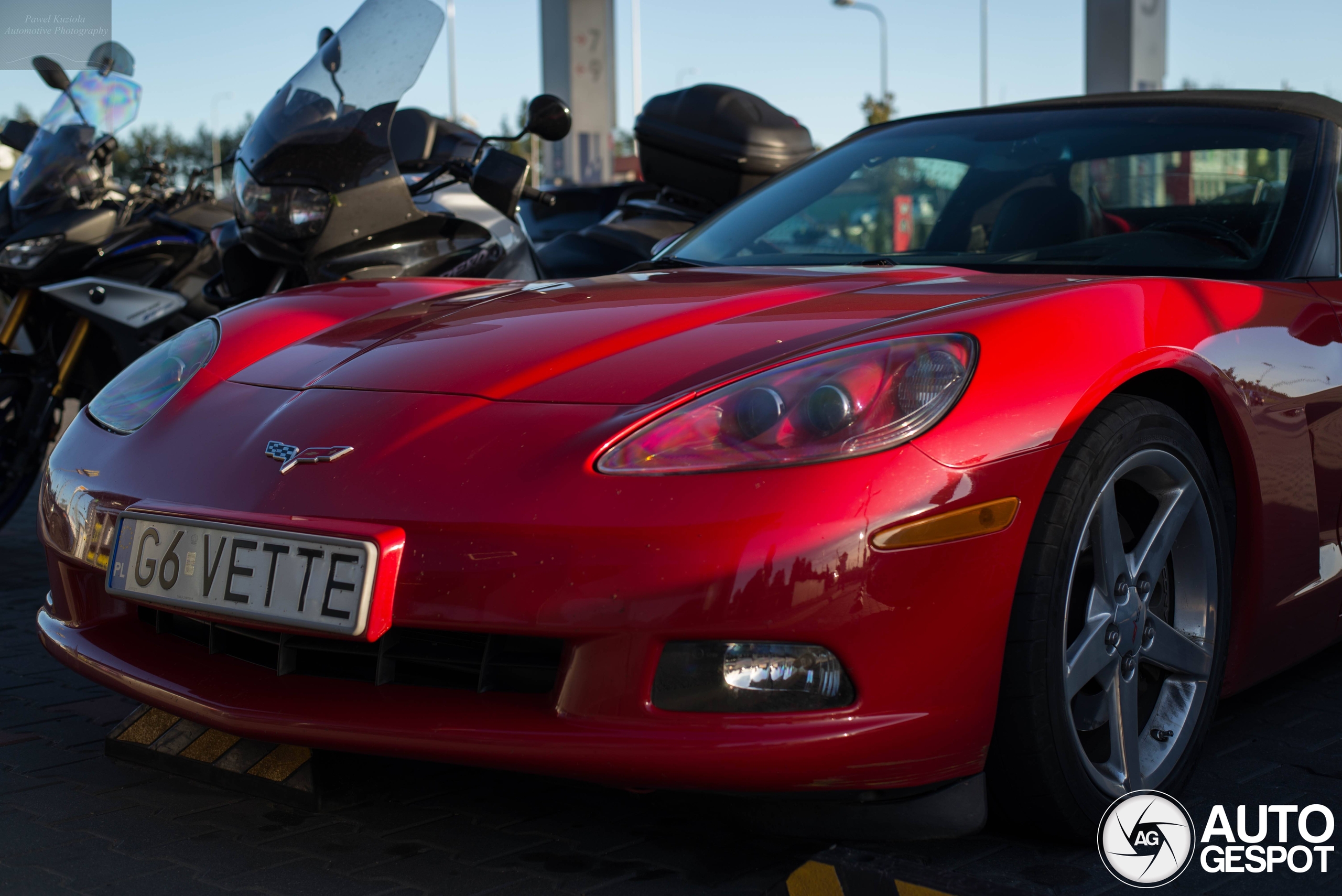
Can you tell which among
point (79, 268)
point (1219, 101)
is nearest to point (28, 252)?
point (79, 268)

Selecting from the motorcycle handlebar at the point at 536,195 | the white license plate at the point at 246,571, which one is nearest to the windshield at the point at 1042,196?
the motorcycle handlebar at the point at 536,195

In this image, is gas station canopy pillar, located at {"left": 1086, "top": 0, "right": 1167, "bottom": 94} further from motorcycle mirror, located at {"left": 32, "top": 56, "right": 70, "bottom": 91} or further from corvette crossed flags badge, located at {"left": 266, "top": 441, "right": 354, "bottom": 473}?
corvette crossed flags badge, located at {"left": 266, "top": 441, "right": 354, "bottom": 473}

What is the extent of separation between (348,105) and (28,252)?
139 cm

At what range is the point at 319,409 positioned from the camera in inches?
82.0

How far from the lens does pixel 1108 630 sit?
2047mm

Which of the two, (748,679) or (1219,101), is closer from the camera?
(748,679)

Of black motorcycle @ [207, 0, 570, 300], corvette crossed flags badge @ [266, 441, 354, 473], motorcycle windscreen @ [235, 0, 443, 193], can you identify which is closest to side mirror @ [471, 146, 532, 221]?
black motorcycle @ [207, 0, 570, 300]

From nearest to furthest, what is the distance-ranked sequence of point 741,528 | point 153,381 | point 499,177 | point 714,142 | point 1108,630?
point 741,528, point 1108,630, point 153,381, point 499,177, point 714,142

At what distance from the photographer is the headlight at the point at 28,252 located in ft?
14.6

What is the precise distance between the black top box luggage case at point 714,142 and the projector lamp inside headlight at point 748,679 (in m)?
4.29

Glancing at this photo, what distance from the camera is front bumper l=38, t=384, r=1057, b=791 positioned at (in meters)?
1.69

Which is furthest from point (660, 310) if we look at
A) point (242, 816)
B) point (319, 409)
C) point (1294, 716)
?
point (1294, 716)

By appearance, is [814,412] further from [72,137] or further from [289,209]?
[72,137]

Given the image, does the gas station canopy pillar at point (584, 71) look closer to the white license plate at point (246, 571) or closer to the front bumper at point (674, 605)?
the white license plate at point (246, 571)
